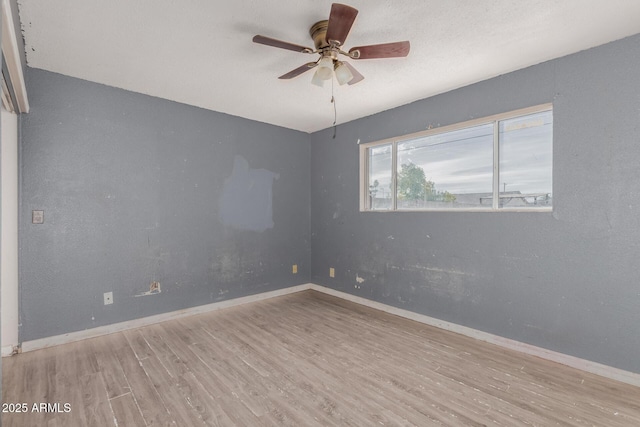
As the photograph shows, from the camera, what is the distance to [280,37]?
2.40m

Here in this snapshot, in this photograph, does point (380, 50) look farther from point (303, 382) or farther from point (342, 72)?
point (303, 382)

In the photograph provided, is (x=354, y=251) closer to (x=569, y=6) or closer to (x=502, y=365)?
(x=502, y=365)

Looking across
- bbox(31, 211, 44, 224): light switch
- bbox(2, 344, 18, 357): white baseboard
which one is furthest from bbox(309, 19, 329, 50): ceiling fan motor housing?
bbox(2, 344, 18, 357): white baseboard

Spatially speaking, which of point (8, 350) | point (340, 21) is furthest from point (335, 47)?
point (8, 350)

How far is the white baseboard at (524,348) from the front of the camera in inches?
94.3

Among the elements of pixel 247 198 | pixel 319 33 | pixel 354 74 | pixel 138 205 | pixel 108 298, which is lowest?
pixel 108 298

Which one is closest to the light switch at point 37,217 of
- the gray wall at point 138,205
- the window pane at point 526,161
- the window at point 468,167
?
the gray wall at point 138,205

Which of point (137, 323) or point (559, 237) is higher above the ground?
point (559, 237)

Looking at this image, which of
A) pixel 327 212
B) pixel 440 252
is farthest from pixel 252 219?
pixel 440 252

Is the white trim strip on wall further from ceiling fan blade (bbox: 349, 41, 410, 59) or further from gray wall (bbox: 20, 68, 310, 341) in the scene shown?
ceiling fan blade (bbox: 349, 41, 410, 59)

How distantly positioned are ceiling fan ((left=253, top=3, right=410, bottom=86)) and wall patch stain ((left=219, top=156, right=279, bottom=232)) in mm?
2015

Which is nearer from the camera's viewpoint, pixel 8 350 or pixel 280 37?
pixel 280 37

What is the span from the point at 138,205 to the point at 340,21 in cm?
274

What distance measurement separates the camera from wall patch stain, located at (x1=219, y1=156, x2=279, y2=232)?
162 inches
